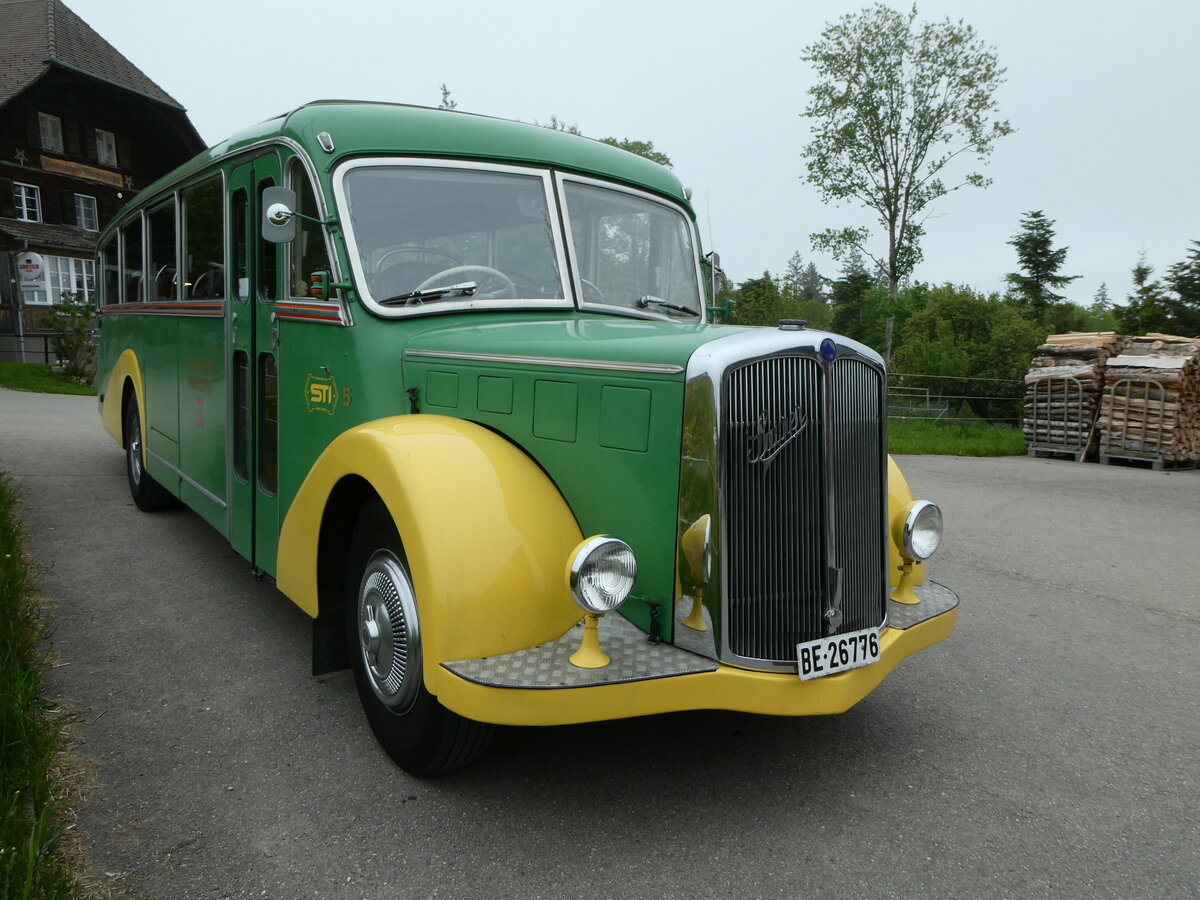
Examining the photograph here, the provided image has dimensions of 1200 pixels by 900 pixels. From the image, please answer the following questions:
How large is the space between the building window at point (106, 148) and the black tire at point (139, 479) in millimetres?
28859

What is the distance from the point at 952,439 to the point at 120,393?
1407cm

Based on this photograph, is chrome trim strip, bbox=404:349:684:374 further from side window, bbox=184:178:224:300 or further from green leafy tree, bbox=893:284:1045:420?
green leafy tree, bbox=893:284:1045:420

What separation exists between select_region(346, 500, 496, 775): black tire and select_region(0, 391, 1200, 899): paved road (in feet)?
0.42

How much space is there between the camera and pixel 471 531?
110 inches

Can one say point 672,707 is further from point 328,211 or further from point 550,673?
point 328,211

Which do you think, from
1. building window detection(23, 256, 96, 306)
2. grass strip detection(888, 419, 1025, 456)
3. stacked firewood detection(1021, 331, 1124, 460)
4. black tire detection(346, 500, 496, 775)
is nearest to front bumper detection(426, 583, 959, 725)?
black tire detection(346, 500, 496, 775)

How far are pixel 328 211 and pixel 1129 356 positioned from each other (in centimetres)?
1423

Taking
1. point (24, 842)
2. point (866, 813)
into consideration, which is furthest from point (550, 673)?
point (24, 842)

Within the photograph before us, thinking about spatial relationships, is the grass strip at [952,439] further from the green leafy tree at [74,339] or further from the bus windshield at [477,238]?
the green leafy tree at [74,339]

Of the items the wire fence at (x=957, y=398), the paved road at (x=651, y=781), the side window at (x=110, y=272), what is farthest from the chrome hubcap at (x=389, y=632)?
the wire fence at (x=957, y=398)

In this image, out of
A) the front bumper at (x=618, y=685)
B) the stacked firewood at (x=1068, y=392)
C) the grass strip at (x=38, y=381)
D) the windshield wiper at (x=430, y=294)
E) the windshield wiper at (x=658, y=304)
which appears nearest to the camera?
the front bumper at (x=618, y=685)

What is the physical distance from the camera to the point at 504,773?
3.15 m

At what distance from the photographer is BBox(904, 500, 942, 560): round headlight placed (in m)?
3.43

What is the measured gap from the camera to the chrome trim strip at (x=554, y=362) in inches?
112
